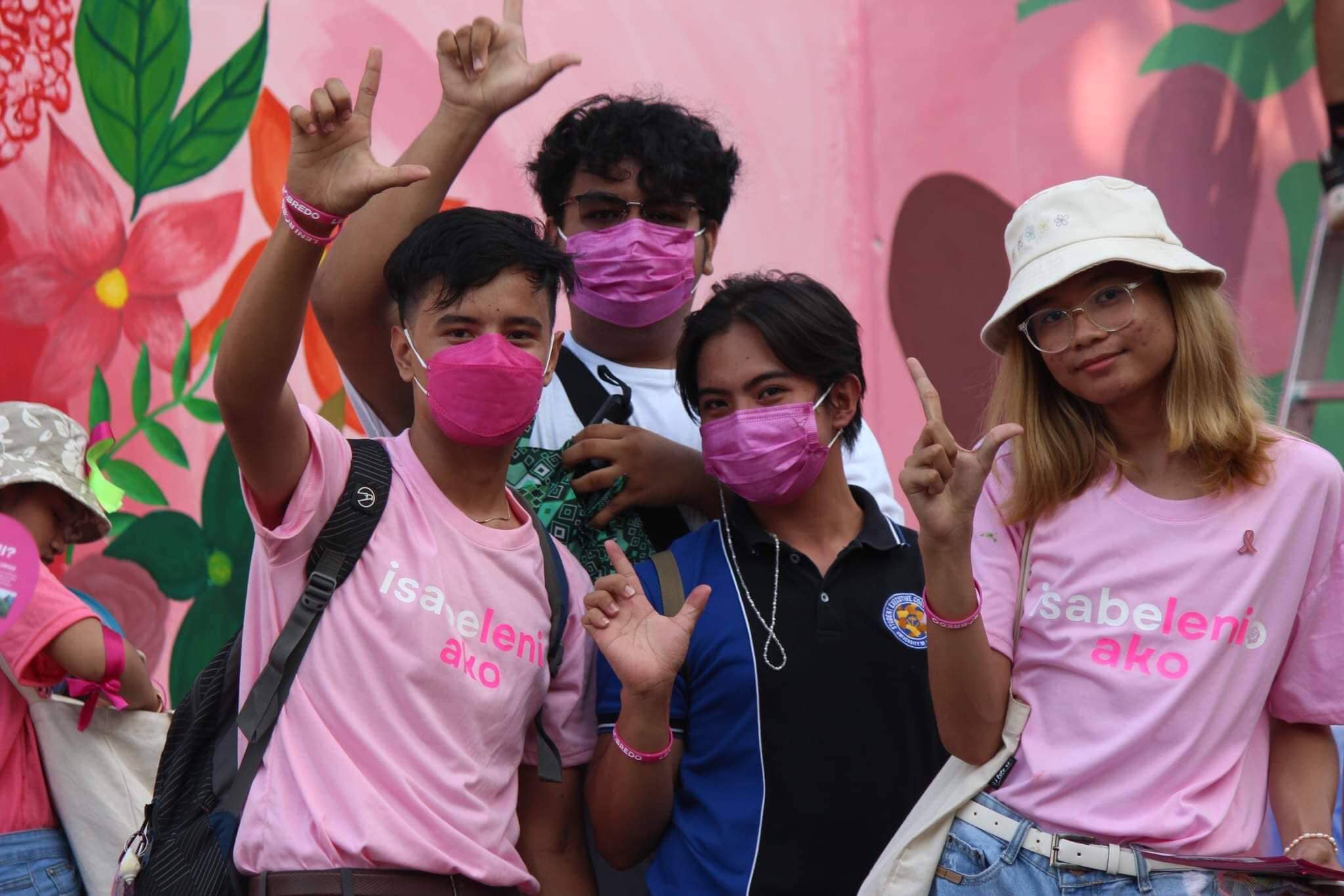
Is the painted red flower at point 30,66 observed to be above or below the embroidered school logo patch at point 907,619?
Result: above

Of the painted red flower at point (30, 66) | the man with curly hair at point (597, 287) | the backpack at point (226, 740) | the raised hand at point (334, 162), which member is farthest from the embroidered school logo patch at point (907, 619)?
the painted red flower at point (30, 66)

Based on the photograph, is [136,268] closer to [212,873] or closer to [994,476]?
[212,873]

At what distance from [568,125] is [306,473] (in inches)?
49.6

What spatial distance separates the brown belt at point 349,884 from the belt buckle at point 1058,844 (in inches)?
36.8

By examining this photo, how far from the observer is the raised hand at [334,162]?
2.28 m

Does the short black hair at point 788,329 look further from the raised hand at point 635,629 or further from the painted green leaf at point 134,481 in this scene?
the painted green leaf at point 134,481

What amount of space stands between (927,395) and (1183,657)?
58 cm

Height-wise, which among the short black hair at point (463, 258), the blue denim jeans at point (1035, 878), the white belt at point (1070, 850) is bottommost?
the blue denim jeans at point (1035, 878)

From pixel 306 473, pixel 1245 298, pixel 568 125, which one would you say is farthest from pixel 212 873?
pixel 1245 298

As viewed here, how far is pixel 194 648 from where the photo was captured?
368cm

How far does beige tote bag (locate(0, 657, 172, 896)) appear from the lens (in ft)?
9.53

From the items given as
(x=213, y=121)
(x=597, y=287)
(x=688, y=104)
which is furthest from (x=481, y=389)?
(x=688, y=104)

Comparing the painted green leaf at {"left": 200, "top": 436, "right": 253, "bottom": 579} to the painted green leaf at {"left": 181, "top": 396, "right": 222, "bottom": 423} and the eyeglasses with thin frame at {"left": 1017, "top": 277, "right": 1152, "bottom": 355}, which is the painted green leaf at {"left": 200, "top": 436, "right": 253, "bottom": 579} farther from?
the eyeglasses with thin frame at {"left": 1017, "top": 277, "right": 1152, "bottom": 355}

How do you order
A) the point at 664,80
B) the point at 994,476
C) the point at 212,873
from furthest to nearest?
the point at 664,80, the point at 994,476, the point at 212,873
